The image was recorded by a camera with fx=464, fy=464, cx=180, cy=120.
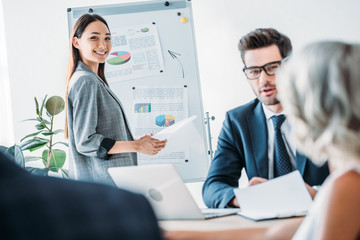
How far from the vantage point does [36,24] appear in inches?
159

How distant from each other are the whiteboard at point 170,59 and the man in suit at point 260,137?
1.42 metres

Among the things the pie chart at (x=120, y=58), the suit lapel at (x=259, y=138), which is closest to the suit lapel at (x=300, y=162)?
the suit lapel at (x=259, y=138)

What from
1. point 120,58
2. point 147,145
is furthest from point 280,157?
point 120,58

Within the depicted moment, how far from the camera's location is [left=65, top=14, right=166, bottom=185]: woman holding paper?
7.43 feet

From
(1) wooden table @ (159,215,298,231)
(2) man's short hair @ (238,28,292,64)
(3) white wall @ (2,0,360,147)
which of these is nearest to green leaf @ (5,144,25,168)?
(3) white wall @ (2,0,360,147)

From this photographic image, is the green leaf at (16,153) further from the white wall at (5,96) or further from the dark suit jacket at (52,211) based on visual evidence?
the dark suit jacket at (52,211)

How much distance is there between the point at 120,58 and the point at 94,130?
142cm

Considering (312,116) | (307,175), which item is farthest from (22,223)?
(307,175)

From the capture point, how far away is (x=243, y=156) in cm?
202

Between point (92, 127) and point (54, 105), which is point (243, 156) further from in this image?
point (54, 105)

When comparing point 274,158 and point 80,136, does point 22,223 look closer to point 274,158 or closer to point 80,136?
point 274,158

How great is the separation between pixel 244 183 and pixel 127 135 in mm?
1689

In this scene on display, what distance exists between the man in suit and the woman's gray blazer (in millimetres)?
586

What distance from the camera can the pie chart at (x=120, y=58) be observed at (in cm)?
357
